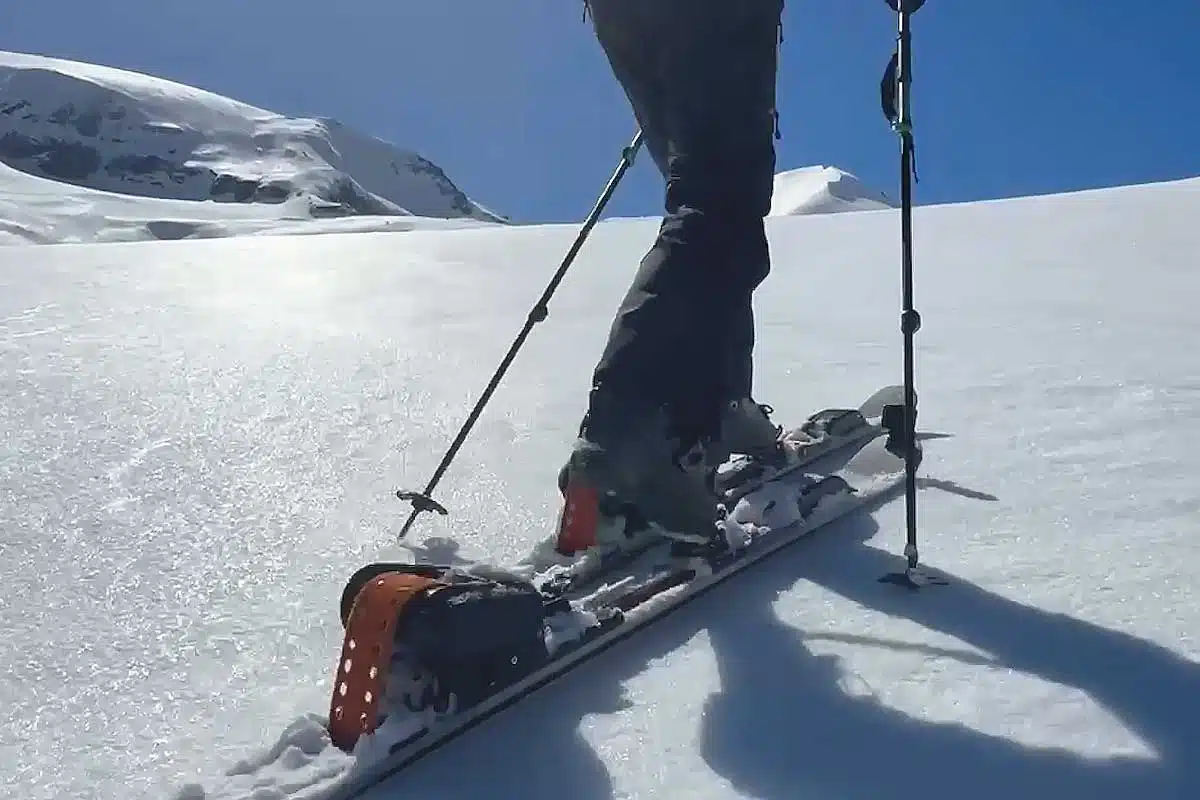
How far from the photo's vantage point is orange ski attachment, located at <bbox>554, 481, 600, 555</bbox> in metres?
1.80

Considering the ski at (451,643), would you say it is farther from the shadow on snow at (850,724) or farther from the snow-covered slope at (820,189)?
the snow-covered slope at (820,189)

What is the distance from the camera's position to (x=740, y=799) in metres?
1.15

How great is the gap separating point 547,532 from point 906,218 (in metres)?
0.93

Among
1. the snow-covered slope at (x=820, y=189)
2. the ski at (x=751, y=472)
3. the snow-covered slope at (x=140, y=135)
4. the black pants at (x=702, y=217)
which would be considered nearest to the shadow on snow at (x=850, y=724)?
the ski at (x=751, y=472)

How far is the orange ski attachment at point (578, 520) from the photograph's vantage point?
180cm

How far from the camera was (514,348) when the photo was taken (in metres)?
2.40

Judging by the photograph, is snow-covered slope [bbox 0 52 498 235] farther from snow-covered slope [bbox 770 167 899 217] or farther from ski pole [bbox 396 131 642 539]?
ski pole [bbox 396 131 642 539]

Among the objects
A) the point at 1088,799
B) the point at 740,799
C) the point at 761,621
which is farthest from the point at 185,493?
the point at 1088,799

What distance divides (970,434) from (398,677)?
6.12 ft

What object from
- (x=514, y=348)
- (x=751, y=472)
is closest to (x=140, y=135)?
(x=514, y=348)

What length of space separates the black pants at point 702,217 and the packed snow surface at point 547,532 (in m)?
0.39

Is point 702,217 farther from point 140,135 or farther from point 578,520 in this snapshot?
point 140,135

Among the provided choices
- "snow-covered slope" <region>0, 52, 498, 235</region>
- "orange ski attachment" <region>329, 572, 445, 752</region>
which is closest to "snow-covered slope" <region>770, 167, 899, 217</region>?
"snow-covered slope" <region>0, 52, 498, 235</region>

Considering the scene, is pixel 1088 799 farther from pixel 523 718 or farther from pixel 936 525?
pixel 936 525
